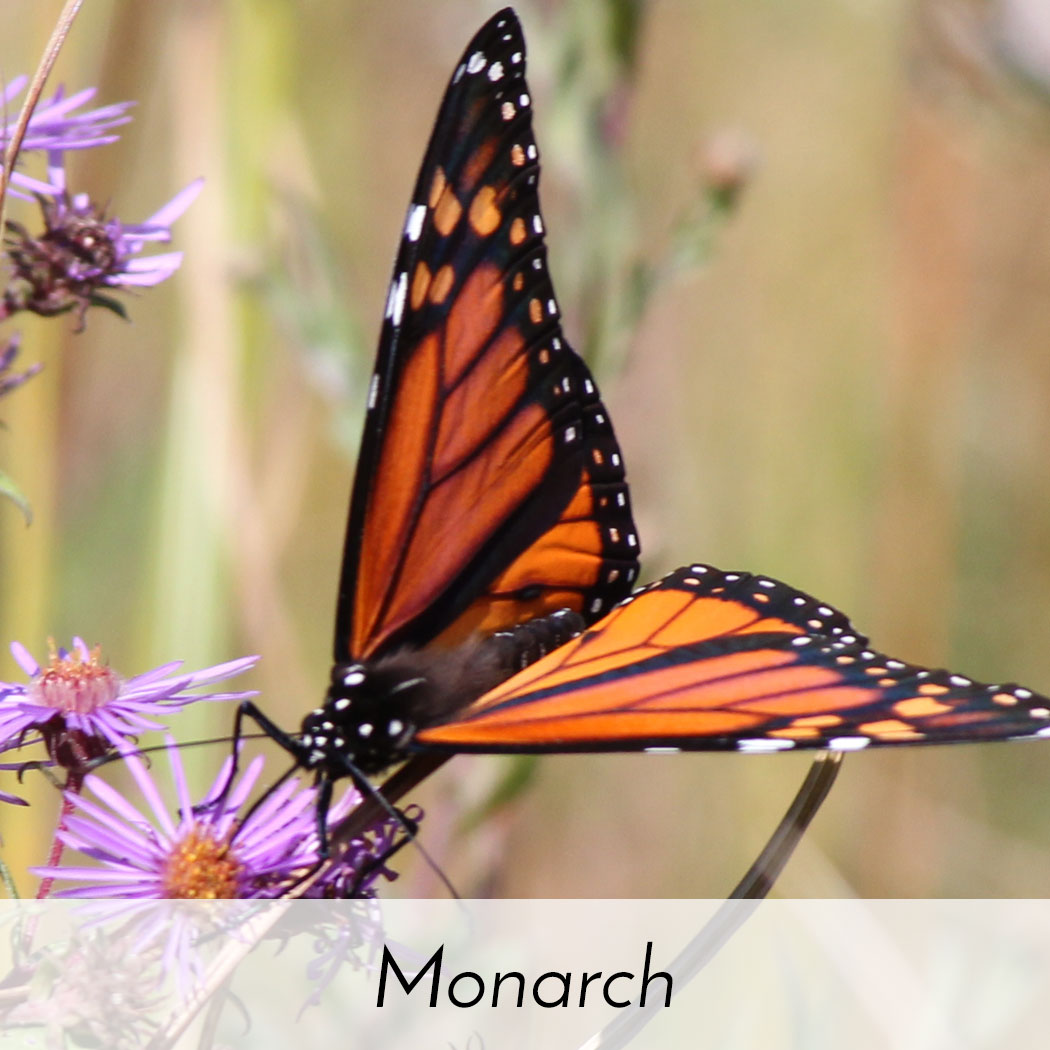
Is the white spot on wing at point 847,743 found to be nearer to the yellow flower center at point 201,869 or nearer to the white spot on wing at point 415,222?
the yellow flower center at point 201,869

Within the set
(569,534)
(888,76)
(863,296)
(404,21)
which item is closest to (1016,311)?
(863,296)

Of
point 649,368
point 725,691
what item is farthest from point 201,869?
point 649,368

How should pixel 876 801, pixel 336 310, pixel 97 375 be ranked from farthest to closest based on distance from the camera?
pixel 97 375 → pixel 876 801 → pixel 336 310

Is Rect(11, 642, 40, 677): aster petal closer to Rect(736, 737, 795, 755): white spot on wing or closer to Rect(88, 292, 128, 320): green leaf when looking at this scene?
Rect(88, 292, 128, 320): green leaf

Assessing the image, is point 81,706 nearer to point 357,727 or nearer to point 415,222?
point 357,727

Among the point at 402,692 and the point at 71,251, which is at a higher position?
the point at 71,251

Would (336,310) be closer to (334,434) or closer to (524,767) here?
(334,434)

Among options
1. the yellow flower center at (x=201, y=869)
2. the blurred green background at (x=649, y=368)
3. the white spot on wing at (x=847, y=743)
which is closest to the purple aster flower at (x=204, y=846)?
the yellow flower center at (x=201, y=869)
